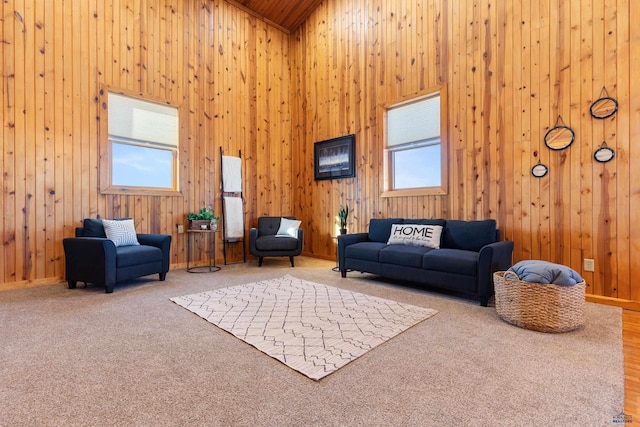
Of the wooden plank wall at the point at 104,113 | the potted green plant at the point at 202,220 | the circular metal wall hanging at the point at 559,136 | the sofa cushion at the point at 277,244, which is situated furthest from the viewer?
the sofa cushion at the point at 277,244

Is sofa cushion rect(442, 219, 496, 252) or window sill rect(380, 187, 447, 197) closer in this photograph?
sofa cushion rect(442, 219, 496, 252)

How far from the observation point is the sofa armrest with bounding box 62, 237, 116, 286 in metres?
3.35

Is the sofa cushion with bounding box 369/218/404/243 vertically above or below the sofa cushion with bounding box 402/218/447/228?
below

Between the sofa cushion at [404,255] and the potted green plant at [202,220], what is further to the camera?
the potted green plant at [202,220]

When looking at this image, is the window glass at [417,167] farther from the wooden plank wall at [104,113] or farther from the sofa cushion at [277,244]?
the wooden plank wall at [104,113]

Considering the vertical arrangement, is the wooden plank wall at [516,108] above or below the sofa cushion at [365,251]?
above

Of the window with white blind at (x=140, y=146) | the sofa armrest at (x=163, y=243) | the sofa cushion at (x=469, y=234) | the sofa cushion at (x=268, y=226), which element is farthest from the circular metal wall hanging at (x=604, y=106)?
the window with white blind at (x=140, y=146)

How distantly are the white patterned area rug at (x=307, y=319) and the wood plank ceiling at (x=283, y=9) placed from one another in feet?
17.2

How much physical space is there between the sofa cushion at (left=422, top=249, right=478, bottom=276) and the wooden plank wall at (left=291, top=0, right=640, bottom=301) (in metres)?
0.95

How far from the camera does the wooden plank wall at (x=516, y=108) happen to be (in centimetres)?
303

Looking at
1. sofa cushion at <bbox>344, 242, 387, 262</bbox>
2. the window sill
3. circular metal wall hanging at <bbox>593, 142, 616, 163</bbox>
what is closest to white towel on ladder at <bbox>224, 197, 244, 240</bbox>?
sofa cushion at <bbox>344, 242, 387, 262</bbox>

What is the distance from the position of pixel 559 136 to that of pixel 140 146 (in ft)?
Answer: 17.9

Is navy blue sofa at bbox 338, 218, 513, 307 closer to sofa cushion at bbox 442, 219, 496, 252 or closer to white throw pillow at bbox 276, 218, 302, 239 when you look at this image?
sofa cushion at bbox 442, 219, 496, 252

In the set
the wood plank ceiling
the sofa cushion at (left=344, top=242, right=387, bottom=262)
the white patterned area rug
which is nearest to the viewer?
the white patterned area rug
